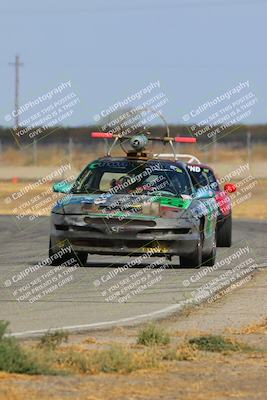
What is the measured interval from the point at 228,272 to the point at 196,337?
7.60 metres

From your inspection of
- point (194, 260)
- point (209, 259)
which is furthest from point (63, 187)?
point (209, 259)

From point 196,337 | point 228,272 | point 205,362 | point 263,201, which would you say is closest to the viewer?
point 205,362

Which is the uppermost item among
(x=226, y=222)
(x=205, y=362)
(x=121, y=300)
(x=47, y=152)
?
(x=205, y=362)

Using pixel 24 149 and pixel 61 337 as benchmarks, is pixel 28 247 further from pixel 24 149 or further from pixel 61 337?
pixel 24 149

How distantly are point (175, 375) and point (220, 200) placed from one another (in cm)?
1476

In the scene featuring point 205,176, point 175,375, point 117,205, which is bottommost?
point 205,176

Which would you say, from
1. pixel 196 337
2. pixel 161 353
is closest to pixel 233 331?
pixel 196 337

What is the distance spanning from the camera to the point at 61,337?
10.9 m

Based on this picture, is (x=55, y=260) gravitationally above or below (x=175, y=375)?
below

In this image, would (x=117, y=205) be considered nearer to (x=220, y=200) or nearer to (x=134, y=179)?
(x=134, y=179)

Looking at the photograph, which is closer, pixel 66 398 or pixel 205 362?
pixel 66 398

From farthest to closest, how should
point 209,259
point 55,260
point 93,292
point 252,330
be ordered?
point 209,259, point 55,260, point 93,292, point 252,330

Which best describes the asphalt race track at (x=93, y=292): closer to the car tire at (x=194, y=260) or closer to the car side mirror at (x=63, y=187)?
the car tire at (x=194, y=260)

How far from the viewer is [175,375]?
399 inches
